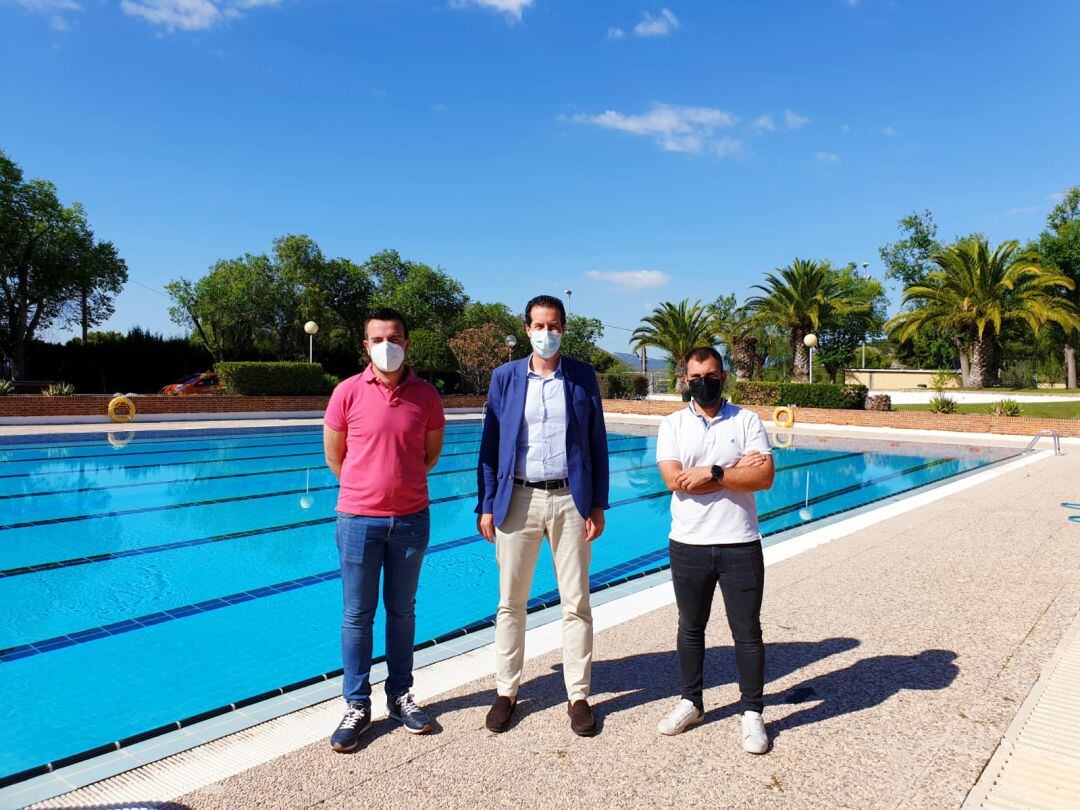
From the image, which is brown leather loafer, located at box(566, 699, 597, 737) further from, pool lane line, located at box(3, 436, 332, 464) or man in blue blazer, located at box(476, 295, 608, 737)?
pool lane line, located at box(3, 436, 332, 464)

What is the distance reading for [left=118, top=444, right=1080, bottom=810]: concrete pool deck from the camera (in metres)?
2.41

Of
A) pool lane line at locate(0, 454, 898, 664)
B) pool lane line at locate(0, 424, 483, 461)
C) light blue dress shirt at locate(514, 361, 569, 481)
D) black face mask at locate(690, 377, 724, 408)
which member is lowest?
pool lane line at locate(0, 454, 898, 664)

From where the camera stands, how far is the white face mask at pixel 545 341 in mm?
3049

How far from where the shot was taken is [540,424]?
302 cm

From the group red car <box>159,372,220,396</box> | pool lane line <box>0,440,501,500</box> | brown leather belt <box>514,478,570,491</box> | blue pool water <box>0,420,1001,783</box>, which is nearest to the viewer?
brown leather belt <box>514,478,570,491</box>

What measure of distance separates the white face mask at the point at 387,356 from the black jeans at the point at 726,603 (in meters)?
1.41

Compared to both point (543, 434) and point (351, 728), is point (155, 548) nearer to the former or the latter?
point (351, 728)

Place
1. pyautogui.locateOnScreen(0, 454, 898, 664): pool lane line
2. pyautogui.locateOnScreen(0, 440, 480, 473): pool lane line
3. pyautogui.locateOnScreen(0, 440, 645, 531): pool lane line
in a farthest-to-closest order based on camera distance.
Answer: pyautogui.locateOnScreen(0, 440, 480, 473): pool lane line → pyautogui.locateOnScreen(0, 440, 645, 531): pool lane line → pyautogui.locateOnScreen(0, 454, 898, 664): pool lane line

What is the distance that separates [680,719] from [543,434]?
1290 millimetres

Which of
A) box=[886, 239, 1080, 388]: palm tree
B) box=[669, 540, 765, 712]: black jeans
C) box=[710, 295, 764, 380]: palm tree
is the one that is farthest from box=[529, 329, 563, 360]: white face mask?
box=[710, 295, 764, 380]: palm tree

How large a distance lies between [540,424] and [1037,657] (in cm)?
291

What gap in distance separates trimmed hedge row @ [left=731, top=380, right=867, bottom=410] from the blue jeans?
2258 centimetres

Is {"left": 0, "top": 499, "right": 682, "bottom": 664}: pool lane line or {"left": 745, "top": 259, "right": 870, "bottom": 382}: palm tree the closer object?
{"left": 0, "top": 499, "right": 682, "bottom": 664}: pool lane line

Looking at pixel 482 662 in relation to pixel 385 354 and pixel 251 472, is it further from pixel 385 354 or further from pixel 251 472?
pixel 251 472
